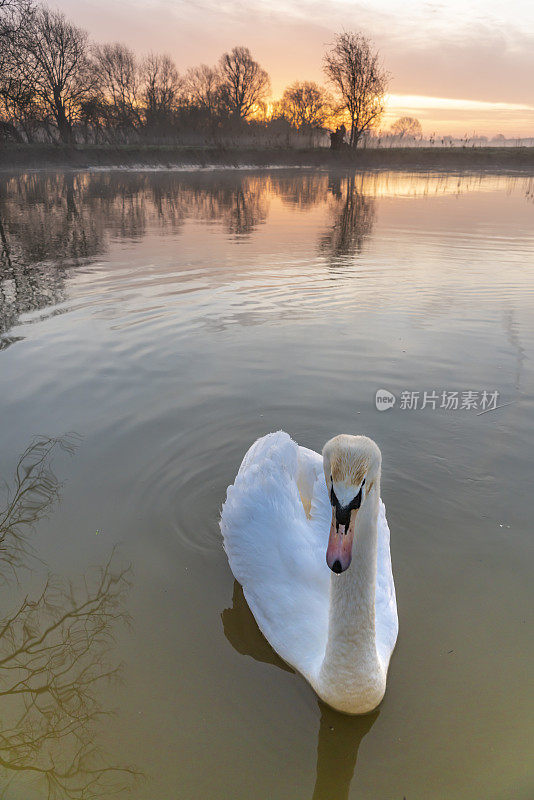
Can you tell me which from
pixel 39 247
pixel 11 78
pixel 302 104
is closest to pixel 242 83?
pixel 302 104

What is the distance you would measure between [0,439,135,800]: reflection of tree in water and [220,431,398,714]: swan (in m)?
0.94

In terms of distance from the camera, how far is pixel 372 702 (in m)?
2.70

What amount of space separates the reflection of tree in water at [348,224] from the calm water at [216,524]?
9.60 feet

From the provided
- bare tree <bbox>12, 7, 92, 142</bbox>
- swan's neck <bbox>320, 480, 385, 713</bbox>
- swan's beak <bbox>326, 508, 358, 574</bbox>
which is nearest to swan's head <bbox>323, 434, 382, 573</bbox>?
swan's beak <bbox>326, 508, 358, 574</bbox>

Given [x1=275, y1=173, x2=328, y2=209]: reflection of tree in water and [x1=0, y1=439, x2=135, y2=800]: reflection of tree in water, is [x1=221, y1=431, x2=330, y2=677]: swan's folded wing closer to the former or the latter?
[x1=0, y1=439, x2=135, y2=800]: reflection of tree in water

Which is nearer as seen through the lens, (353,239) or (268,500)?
(268,500)

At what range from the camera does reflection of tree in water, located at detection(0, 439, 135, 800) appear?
2.55m

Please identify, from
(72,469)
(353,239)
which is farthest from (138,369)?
(353,239)

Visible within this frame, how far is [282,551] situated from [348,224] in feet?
51.3

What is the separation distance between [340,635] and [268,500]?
1132mm

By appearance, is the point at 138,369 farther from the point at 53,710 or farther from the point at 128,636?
the point at 53,710

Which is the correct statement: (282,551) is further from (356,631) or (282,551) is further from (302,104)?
(302,104)

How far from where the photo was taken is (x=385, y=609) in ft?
10.3

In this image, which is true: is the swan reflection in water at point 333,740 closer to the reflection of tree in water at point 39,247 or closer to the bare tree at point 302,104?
the reflection of tree in water at point 39,247
